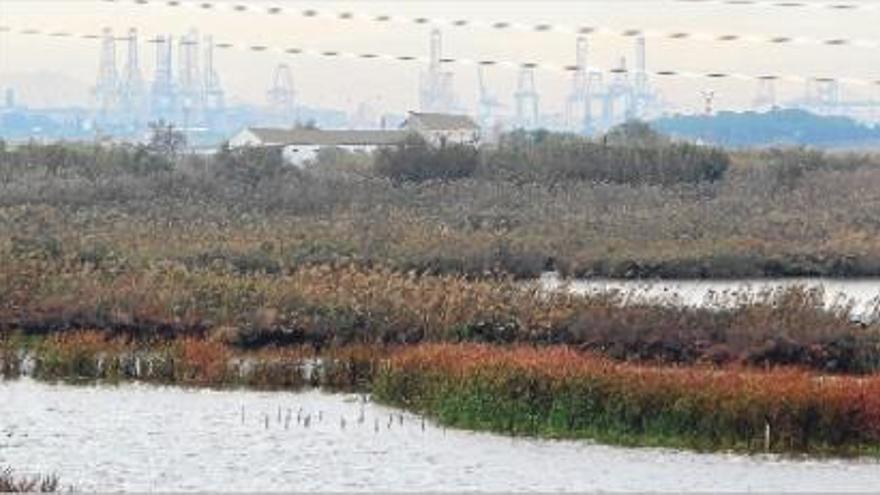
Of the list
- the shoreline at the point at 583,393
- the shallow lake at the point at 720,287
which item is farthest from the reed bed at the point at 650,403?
the shallow lake at the point at 720,287

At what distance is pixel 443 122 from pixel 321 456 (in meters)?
141

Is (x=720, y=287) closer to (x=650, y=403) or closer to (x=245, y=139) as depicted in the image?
(x=650, y=403)

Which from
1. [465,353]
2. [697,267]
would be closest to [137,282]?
[465,353]

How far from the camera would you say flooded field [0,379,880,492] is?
28.2m

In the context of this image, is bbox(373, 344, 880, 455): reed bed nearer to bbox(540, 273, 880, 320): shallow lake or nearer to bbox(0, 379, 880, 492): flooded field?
bbox(0, 379, 880, 492): flooded field

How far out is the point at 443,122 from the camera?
171 metres

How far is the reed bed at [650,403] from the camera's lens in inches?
1206

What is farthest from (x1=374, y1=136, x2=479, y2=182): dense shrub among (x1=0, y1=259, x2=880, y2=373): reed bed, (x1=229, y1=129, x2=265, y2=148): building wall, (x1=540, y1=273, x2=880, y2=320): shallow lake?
(x1=0, y1=259, x2=880, y2=373): reed bed

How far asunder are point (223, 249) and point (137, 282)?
1540 centimetres

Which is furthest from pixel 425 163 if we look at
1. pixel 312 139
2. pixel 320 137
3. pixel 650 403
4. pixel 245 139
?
pixel 650 403

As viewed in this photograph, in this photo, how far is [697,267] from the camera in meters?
66.0

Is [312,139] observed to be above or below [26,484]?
above

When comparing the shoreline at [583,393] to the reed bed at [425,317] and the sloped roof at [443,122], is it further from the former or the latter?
the sloped roof at [443,122]

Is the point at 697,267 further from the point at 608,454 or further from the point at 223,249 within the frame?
the point at 608,454
